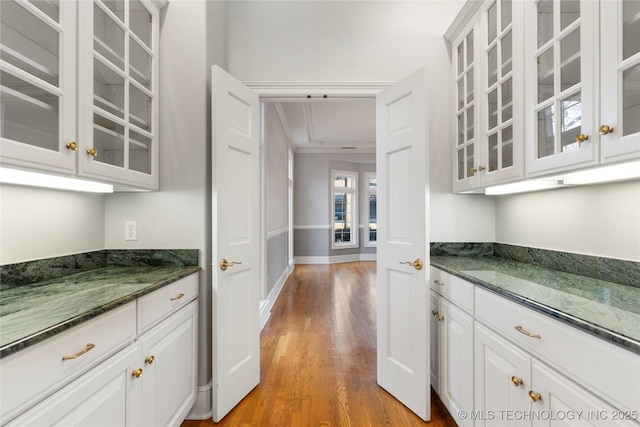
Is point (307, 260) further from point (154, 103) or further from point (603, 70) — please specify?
point (603, 70)

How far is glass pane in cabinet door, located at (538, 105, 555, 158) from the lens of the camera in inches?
50.5

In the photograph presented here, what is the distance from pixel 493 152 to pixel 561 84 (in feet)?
1.65

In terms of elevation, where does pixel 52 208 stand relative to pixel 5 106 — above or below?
below

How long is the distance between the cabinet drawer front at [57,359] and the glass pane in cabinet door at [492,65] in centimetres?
226

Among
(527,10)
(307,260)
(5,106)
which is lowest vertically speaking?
(307,260)

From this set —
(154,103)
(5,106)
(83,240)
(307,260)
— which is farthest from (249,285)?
(307,260)

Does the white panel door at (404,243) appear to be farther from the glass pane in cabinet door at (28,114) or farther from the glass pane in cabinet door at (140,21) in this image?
the glass pane in cabinet door at (28,114)

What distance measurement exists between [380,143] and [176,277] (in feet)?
5.18

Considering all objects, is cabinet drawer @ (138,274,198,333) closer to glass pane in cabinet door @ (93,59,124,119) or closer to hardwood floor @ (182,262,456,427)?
hardwood floor @ (182,262,456,427)

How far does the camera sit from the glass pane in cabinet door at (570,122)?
1.14 meters

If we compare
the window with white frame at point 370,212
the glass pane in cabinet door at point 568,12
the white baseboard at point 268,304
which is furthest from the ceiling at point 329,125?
the glass pane in cabinet door at point 568,12

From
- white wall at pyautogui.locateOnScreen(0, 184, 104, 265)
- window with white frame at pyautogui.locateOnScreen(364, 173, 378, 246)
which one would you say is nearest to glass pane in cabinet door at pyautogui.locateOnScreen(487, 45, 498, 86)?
white wall at pyautogui.locateOnScreen(0, 184, 104, 265)

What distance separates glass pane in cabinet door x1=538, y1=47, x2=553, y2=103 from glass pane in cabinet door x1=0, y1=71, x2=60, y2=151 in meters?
2.12

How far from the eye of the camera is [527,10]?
4.64 feet
